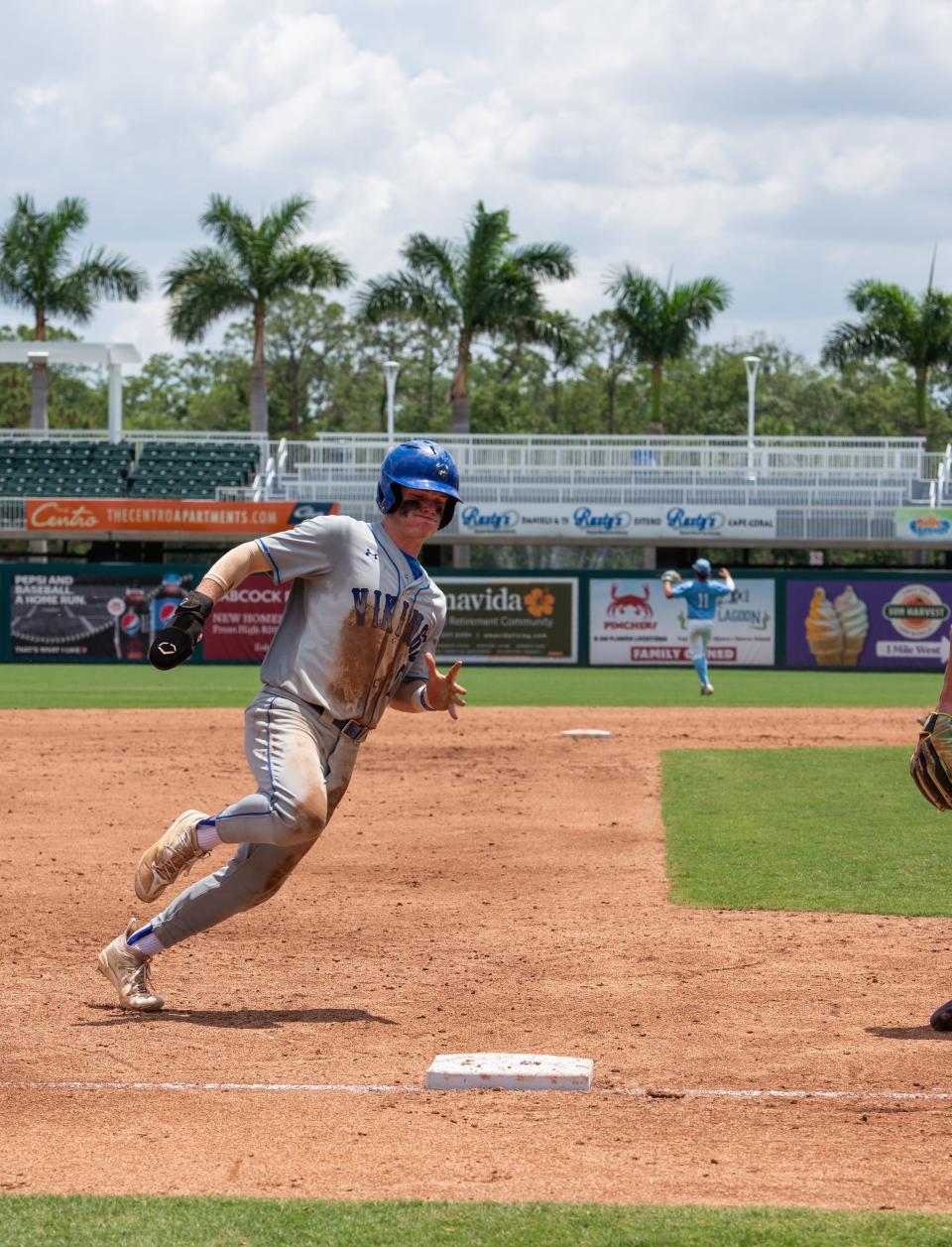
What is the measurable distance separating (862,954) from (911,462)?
36.3 meters

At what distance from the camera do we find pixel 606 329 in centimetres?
8219

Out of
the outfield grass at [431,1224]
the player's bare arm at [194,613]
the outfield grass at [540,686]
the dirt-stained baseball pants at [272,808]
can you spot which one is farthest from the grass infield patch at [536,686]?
the outfield grass at [431,1224]

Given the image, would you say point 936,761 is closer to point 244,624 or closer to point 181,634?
point 181,634

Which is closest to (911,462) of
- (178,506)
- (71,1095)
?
(178,506)

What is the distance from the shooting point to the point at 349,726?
19.2 ft

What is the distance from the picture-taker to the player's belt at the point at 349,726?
19.0 feet

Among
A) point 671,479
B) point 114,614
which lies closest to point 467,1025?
point 114,614

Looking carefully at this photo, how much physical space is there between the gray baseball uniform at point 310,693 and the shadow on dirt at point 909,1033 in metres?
2.11

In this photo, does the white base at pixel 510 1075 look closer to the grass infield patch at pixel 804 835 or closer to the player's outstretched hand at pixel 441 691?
the player's outstretched hand at pixel 441 691

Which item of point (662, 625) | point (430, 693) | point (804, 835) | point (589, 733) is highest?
point (430, 693)

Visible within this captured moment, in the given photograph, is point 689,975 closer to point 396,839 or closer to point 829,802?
point 396,839

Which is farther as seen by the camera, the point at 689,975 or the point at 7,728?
the point at 7,728

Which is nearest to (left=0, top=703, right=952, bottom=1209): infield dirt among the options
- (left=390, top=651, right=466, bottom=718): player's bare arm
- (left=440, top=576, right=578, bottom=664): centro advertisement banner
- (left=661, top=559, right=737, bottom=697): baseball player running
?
(left=390, top=651, right=466, bottom=718): player's bare arm

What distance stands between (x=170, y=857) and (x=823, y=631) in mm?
27342
